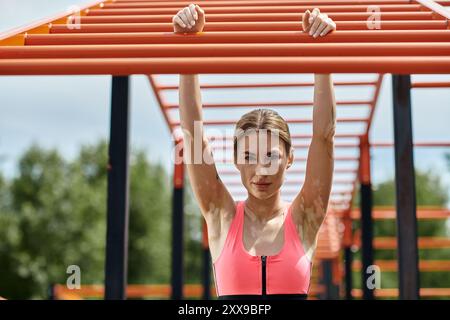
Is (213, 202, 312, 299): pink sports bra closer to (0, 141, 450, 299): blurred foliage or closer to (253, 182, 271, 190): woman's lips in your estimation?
(253, 182, 271, 190): woman's lips

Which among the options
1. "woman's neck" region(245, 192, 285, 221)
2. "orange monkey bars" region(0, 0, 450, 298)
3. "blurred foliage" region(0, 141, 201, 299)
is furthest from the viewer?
"blurred foliage" region(0, 141, 201, 299)

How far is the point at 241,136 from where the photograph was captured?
1.72 m

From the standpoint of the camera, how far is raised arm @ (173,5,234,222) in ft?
5.57

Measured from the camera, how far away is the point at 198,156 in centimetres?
176

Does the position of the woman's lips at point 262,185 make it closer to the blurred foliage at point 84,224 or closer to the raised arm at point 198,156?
the raised arm at point 198,156

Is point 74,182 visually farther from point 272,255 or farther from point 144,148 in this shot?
point 272,255

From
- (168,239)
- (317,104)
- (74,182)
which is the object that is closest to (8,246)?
(74,182)

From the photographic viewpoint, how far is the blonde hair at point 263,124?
1.71 m

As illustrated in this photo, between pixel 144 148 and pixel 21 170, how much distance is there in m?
4.36

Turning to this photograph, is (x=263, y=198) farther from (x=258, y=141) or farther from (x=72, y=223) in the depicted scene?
(x=72, y=223)

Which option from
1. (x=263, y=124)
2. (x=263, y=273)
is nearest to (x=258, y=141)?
(x=263, y=124)

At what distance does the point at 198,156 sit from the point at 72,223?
17.7 metres

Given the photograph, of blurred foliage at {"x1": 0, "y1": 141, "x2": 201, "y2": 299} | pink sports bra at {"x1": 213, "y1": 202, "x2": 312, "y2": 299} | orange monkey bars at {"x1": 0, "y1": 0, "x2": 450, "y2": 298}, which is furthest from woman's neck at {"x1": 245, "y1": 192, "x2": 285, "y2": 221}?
blurred foliage at {"x1": 0, "y1": 141, "x2": 201, "y2": 299}

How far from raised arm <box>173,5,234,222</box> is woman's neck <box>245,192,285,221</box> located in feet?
0.21
